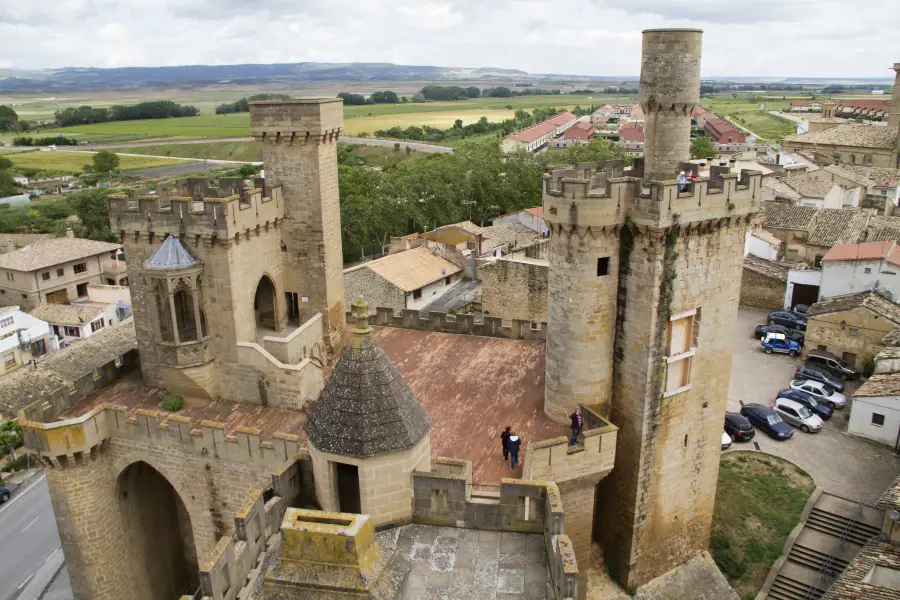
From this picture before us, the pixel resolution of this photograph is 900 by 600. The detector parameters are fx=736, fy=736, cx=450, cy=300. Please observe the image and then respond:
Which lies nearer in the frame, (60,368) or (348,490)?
(348,490)

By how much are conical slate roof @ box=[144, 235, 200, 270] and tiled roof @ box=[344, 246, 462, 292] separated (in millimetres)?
23121

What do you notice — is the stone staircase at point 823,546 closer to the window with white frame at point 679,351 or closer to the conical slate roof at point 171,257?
the window with white frame at point 679,351

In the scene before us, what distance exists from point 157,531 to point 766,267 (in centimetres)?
4868

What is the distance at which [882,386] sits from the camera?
37.6 m

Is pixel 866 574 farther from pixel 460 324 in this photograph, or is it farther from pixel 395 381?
pixel 395 381

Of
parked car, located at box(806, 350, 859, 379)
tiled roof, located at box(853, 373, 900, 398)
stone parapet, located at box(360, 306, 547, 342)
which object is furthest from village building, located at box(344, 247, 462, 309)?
tiled roof, located at box(853, 373, 900, 398)

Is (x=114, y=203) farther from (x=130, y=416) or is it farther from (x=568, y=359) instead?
(x=568, y=359)

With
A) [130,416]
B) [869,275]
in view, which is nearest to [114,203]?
[130,416]

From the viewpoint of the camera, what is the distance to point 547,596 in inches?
543

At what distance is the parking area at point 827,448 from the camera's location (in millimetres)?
33219

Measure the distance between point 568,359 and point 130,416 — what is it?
13.7m

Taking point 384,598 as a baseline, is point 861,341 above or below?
below

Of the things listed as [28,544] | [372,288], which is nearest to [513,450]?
[28,544]

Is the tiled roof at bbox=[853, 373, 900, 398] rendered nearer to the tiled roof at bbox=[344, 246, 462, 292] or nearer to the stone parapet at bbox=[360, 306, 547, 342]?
the stone parapet at bbox=[360, 306, 547, 342]
